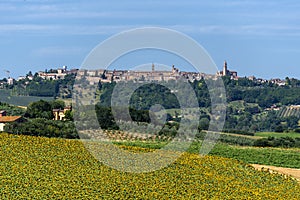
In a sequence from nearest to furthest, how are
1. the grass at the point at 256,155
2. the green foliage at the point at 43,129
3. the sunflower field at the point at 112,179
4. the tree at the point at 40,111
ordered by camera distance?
the sunflower field at the point at 112,179, the grass at the point at 256,155, the green foliage at the point at 43,129, the tree at the point at 40,111

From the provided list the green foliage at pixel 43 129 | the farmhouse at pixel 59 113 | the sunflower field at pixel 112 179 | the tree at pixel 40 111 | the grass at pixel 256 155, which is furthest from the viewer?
the farmhouse at pixel 59 113

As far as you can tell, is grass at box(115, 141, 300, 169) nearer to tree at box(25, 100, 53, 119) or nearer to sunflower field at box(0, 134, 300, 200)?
sunflower field at box(0, 134, 300, 200)

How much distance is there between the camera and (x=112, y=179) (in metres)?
29.6

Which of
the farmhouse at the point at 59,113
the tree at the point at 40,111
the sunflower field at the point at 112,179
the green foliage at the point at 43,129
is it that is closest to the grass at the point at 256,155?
the green foliage at the point at 43,129

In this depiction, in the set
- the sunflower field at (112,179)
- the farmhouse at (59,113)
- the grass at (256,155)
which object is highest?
the farmhouse at (59,113)

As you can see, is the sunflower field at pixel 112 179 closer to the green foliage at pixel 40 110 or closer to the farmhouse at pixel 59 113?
the green foliage at pixel 40 110

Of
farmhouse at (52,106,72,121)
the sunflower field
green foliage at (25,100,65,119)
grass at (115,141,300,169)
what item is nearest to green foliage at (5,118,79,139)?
grass at (115,141,300,169)

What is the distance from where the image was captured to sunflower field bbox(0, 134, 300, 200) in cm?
2683

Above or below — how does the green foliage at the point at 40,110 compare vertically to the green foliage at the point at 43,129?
above

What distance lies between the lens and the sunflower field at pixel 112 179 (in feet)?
88.0

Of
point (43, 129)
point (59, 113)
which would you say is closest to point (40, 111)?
point (59, 113)

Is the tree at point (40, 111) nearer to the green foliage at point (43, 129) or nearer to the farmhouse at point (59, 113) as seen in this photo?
the farmhouse at point (59, 113)

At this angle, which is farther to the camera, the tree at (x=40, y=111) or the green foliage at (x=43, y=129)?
the tree at (x=40, y=111)

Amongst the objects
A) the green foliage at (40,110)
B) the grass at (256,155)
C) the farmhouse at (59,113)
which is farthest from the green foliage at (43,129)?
the farmhouse at (59,113)
